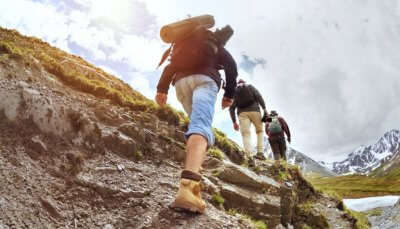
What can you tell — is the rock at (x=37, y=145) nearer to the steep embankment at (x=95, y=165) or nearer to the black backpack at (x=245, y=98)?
the steep embankment at (x=95, y=165)

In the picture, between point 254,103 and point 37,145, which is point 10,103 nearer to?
point 37,145

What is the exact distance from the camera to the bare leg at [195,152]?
423 cm

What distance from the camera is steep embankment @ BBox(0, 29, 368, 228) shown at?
4707mm

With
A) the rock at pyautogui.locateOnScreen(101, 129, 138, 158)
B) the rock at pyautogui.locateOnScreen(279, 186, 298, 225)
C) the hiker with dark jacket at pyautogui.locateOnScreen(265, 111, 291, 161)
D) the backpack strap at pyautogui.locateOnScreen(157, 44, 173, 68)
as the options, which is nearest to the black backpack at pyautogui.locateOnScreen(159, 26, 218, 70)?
the backpack strap at pyautogui.locateOnScreen(157, 44, 173, 68)

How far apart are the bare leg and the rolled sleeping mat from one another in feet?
5.56

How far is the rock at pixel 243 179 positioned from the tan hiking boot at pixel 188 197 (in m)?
3.90

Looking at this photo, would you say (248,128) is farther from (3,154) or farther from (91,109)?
(3,154)

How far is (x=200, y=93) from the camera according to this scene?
Answer: 15.6ft

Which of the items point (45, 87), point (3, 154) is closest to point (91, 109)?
point (45, 87)

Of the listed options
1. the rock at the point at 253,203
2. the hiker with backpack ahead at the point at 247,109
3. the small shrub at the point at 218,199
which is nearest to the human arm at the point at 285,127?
the hiker with backpack ahead at the point at 247,109

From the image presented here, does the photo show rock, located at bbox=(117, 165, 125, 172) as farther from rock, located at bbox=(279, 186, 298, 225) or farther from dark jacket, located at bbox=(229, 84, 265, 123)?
dark jacket, located at bbox=(229, 84, 265, 123)

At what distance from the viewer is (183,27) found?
5.09 meters

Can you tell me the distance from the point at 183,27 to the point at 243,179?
5.11m

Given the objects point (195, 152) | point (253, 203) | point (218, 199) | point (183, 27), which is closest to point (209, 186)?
point (218, 199)
